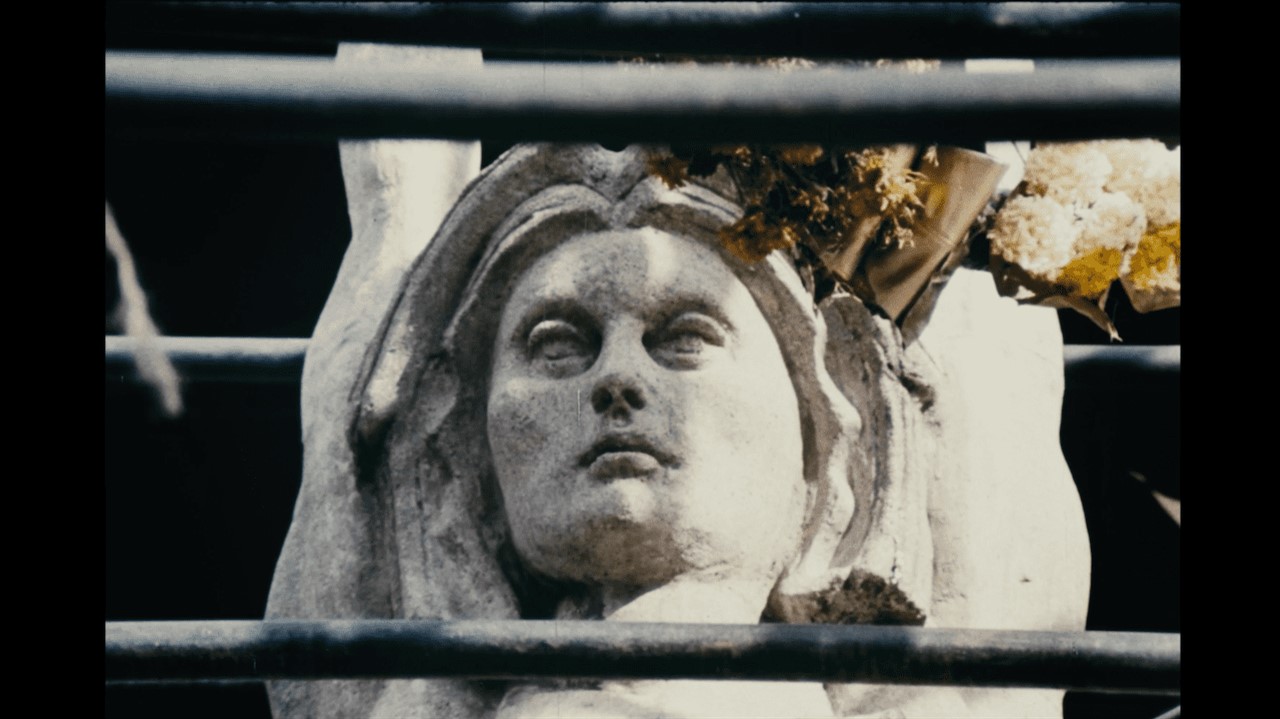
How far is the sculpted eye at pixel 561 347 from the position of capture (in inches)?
222

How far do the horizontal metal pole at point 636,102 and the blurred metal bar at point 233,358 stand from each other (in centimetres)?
364

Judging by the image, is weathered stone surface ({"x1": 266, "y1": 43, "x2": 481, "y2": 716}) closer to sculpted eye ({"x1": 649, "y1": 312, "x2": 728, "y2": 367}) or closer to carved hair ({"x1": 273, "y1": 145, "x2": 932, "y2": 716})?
carved hair ({"x1": 273, "y1": 145, "x2": 932, "y2": 716})

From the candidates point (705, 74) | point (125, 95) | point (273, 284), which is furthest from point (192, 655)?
point (273, 284)

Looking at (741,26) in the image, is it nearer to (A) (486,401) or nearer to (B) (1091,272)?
(B) (1091,272)

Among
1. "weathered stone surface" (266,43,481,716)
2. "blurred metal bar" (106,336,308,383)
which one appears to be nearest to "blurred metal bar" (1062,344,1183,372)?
"weathered stone surface" (266,43,481,716)

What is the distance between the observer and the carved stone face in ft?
17.9

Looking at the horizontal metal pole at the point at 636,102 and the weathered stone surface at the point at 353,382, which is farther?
the weathered stone surface at the point at 353,382

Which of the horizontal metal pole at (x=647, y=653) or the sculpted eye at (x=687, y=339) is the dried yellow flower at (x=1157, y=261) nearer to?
the sculpted eye at (x=687, y=339)

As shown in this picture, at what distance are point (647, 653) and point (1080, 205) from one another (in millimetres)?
1865

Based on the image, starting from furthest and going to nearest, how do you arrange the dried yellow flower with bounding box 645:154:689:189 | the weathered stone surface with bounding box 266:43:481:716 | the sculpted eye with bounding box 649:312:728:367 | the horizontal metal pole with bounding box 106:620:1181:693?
the weathered stone surface with bounding box 266:43:481:716
the sculpted eye with bounding box 649:312:728:367
the dried yellow flower with bounding box 645:154:689:189
the horizontal metal pole with bounding box 106:620:1181:693

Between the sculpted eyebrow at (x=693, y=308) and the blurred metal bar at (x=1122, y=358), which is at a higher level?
the blurred metal bar at (x=1122, y=358)

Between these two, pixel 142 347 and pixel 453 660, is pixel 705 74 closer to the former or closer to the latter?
pixel 453 660

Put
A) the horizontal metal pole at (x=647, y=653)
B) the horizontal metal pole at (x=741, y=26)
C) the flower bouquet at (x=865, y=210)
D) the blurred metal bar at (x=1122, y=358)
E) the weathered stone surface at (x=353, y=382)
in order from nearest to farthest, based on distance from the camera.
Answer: the horizontal metal pole at (x=741, y=26) → the horizontal metal pole at (x=647, y=653) → the flower bouquet at (x=865, y=210) → the weathered stone surface at (x=353, y=382) → the blurred metal bar at (x=1122, y=358)

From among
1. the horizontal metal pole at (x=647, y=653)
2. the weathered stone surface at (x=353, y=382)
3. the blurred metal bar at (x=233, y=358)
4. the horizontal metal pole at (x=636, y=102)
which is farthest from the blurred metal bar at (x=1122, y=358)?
the horizontal metal pole at (x=636, y=102)
